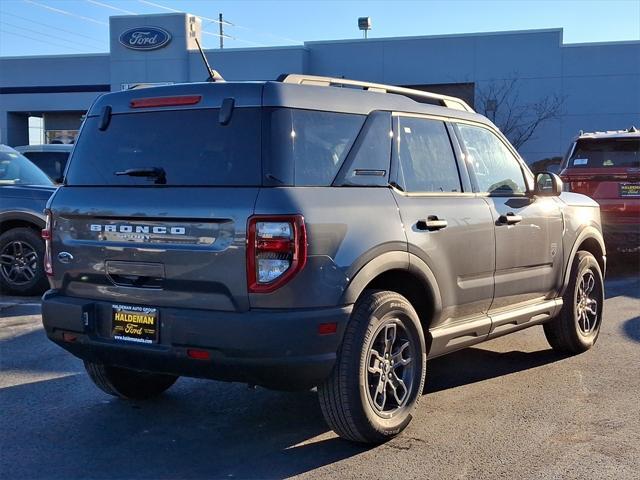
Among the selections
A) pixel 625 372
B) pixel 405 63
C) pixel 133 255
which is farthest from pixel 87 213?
pixel 405 63

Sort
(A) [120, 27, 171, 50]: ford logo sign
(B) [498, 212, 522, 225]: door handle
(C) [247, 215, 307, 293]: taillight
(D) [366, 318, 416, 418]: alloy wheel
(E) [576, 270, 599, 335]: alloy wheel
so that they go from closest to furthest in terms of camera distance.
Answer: (C) [247, 215, 307, 293]: taillight → (D) [366, 318, 416, 418]: alloy wheel → (B) [498, 212, 522, 225]: door handle → (E) [576, 270, 599, 335]: alloy wheel → (A) [120, 27, 171, 50]: ford logo sign

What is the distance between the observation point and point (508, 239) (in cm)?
550

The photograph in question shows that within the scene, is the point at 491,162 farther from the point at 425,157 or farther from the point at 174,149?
the point at 174,149

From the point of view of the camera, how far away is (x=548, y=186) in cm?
606

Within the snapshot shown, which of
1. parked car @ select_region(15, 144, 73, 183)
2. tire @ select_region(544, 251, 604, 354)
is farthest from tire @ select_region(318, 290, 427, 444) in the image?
parked car @ select_region(15, 144, 73, 183)

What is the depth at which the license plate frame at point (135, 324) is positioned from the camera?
4.09 m

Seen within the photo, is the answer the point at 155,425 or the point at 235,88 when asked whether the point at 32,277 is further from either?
the point at 235,88

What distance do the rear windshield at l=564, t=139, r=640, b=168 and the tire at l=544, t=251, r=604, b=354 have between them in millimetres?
4743

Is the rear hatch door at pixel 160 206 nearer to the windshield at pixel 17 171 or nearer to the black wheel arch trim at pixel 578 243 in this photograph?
the black wheel arch trim at pixel 578 243

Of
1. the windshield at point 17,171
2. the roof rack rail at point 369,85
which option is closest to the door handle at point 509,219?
the roof rack rail at point 369,85

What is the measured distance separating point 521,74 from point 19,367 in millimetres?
25546

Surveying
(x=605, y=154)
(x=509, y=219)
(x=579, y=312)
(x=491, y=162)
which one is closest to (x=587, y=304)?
(x=579, y=312)

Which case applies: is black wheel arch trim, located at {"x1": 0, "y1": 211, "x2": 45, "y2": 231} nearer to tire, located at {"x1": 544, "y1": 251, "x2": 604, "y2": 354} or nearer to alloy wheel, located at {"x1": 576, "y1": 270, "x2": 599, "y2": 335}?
tire, located at {"x1": 544, "y1": 251, "x2": 604, "y2": 354}

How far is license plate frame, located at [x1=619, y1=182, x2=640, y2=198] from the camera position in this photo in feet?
35.7
